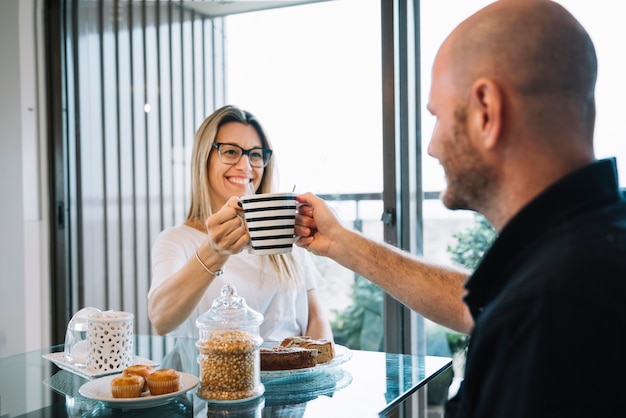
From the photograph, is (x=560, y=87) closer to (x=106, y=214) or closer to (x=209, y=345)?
(x=209, y=345)

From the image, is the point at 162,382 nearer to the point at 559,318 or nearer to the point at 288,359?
the point at 288,359

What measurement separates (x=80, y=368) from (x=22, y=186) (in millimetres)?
1969

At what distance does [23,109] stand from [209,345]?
243cm

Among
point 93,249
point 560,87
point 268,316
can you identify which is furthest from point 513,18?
point 93,249

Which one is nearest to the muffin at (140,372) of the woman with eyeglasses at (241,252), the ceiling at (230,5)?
the woman with eyeglasses at (241,252)

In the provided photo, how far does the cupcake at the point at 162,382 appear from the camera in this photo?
1148 millimetres

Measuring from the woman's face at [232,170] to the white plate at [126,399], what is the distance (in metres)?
0.99

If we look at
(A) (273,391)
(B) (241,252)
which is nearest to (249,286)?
(B) (241,252)

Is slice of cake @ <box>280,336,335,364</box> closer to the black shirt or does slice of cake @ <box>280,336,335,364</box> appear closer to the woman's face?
the black shirt

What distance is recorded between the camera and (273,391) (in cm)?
121

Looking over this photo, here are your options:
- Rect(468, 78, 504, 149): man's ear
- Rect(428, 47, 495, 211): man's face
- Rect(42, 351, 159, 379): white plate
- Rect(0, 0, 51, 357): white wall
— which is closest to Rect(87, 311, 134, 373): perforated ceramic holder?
Rect(42, 351, 159, 379): white plate

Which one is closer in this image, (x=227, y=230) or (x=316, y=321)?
(x=227, y=230)

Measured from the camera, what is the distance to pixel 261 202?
1339mm

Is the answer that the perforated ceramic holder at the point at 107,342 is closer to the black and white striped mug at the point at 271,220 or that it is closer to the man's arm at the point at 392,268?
the black and white striped mug at the point at 271,220
